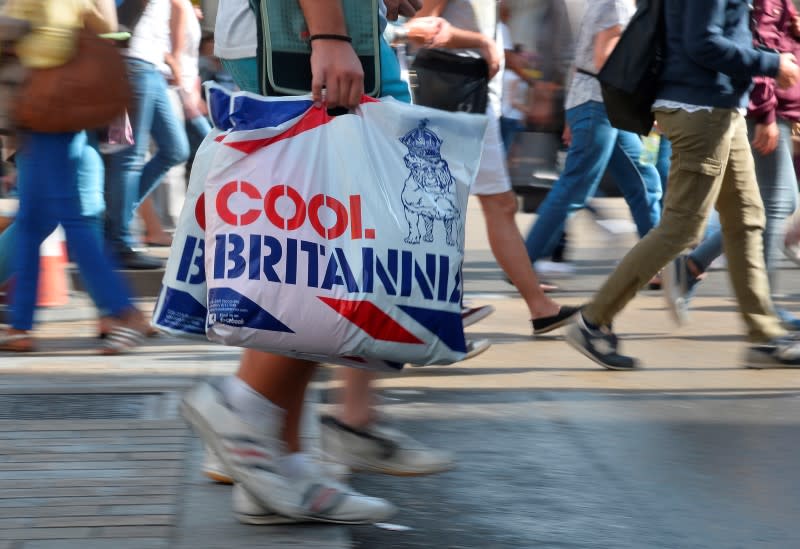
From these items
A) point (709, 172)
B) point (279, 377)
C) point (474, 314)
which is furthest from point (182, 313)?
point (474, 314)

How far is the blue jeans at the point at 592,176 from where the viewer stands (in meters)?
6.98

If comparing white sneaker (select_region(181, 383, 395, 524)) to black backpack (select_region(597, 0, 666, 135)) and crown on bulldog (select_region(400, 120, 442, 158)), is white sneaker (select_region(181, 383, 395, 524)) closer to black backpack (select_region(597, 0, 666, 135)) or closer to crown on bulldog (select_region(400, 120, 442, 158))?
crown on bulldog (select_region(400, 120, 442, 158))

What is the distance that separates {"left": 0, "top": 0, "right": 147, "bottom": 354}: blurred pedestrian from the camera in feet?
17.8

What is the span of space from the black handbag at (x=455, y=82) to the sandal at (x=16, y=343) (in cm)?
191

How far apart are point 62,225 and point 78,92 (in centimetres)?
58

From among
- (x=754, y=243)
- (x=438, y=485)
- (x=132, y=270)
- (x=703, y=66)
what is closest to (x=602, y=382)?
(x=754, y=243)

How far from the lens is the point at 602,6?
22.4 ft

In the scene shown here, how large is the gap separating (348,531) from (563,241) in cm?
557

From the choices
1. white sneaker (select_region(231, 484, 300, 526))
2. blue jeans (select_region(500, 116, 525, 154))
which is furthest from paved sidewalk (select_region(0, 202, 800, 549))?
blue jeans (select_region(500, 116, 525, 154))

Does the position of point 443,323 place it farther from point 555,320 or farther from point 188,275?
point 555,320

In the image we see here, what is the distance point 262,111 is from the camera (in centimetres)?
308

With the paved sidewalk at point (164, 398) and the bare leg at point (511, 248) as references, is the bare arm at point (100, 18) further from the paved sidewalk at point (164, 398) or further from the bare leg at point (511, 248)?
the bare leg at point (511, 248)

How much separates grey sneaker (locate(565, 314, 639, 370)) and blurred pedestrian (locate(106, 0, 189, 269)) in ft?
9.11

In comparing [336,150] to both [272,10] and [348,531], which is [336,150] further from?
[348,531]
